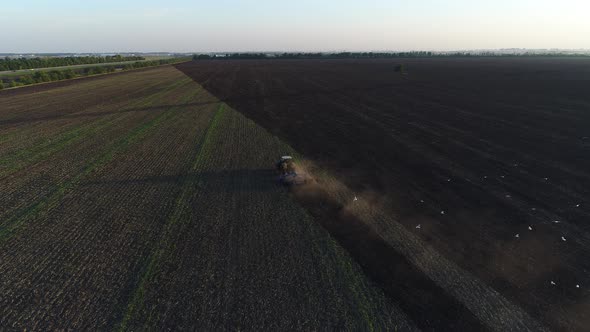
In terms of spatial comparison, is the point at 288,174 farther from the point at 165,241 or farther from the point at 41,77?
the point at 41,77

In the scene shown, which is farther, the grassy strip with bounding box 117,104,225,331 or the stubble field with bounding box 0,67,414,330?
the grassy strip with bounding box 117,104,225,331

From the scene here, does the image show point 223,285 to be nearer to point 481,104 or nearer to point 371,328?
point 371,328

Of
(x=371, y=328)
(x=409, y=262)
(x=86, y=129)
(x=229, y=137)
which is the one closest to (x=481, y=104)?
(x=229, y=137)

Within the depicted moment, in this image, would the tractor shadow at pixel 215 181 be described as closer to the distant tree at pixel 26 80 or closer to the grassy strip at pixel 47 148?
the grassy strip at pixel 47 148

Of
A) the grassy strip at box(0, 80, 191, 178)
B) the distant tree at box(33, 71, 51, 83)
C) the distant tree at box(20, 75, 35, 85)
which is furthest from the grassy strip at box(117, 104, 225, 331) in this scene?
the distant tree at box(33, 71, 51, 83)

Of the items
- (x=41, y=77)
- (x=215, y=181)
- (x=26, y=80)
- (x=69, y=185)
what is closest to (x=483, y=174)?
→ (x=215, y=181)

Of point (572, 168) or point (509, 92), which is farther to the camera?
point (509, 92)

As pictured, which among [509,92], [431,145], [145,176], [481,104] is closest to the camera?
[145,176]

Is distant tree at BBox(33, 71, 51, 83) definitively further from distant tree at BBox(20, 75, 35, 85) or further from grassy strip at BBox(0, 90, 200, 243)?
grassy strip at BBox(0, 90, 200, 243)
